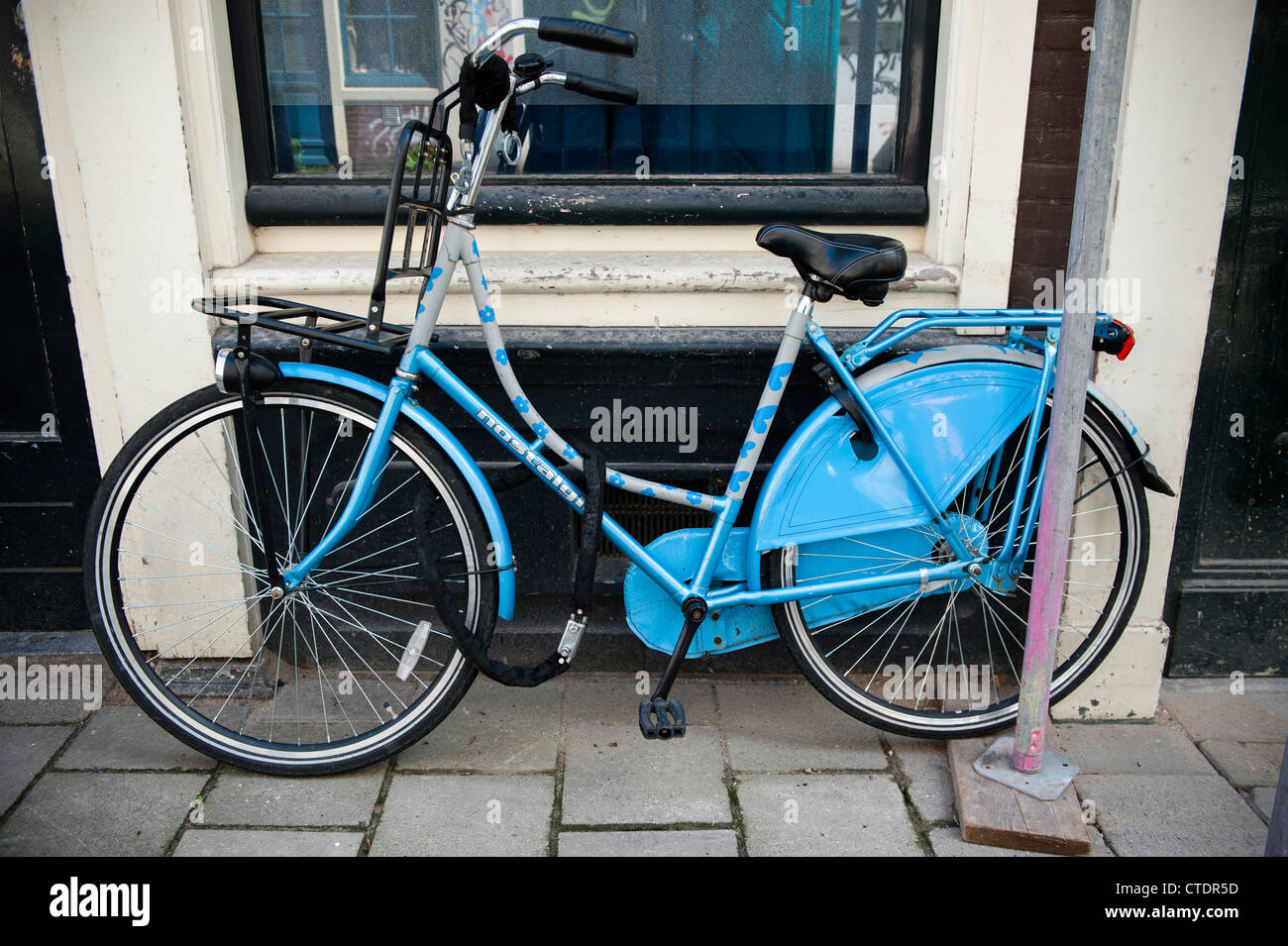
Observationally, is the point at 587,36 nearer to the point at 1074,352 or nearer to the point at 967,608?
the point at 1074,352

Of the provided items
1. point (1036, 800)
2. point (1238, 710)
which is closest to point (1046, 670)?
point (1036, 800)

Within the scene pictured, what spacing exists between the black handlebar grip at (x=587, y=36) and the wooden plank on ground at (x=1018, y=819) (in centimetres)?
201

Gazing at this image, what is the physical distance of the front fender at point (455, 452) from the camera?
2.42 metres

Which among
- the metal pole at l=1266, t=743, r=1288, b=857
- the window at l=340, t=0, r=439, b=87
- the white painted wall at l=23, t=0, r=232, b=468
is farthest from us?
the window at l=340, t=0, r=439, b=87

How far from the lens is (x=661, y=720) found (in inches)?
100.0

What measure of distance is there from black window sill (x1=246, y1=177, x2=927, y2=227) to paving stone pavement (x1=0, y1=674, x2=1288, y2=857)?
58.2 inches

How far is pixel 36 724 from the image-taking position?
283 centimetres

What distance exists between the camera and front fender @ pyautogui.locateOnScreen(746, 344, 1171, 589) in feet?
8.25

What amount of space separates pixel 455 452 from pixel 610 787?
99 centimetres
